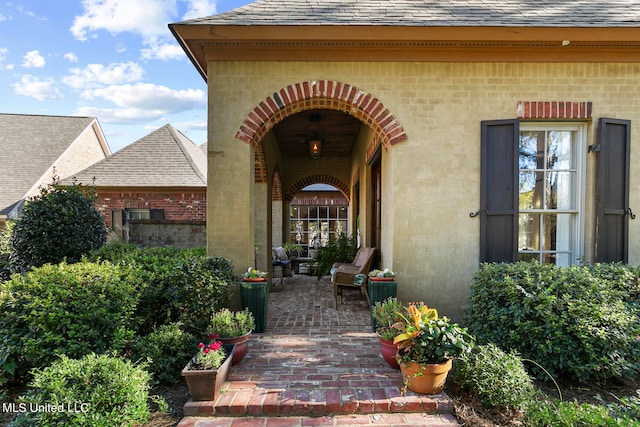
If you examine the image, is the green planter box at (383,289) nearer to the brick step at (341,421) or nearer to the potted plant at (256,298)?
the potted plant at (256,298)

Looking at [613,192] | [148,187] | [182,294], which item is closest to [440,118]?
[613,192]

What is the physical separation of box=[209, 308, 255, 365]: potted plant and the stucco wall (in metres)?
2.00

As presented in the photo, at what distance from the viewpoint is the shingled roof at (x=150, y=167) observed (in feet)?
31.5

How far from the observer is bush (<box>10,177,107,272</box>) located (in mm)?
4426

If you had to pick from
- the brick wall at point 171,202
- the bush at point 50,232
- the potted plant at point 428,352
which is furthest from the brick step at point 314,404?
the brick wall at point 171,202

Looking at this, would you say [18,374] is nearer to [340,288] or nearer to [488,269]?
[340,288]

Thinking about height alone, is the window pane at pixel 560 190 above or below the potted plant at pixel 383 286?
above

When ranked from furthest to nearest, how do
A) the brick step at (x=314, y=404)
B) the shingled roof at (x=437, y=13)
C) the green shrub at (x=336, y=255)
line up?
the green shrub at (x=336, y=255), the shingled roof at (x=437, y=13), the brick step at (x=314, y=404)

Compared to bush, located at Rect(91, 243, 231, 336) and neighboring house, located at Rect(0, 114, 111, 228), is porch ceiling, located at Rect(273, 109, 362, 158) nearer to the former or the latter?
bush, located at Rect(91, 243, 231, 336)

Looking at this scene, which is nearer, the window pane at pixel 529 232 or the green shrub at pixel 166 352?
the green shrub at pixel 166 352

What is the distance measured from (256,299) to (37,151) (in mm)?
15181

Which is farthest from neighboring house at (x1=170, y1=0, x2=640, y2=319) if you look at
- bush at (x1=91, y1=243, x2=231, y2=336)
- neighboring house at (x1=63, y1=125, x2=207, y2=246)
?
neighboring house at (x1=63, y1=125, x2=207, y2=246)

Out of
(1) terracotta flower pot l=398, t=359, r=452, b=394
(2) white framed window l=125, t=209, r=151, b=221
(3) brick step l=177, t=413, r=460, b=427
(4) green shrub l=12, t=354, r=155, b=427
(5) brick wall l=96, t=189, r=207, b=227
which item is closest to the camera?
(4) green shrub l=12, t=354, r=155, b=427

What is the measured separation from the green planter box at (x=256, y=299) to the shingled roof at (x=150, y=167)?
6.33 m
